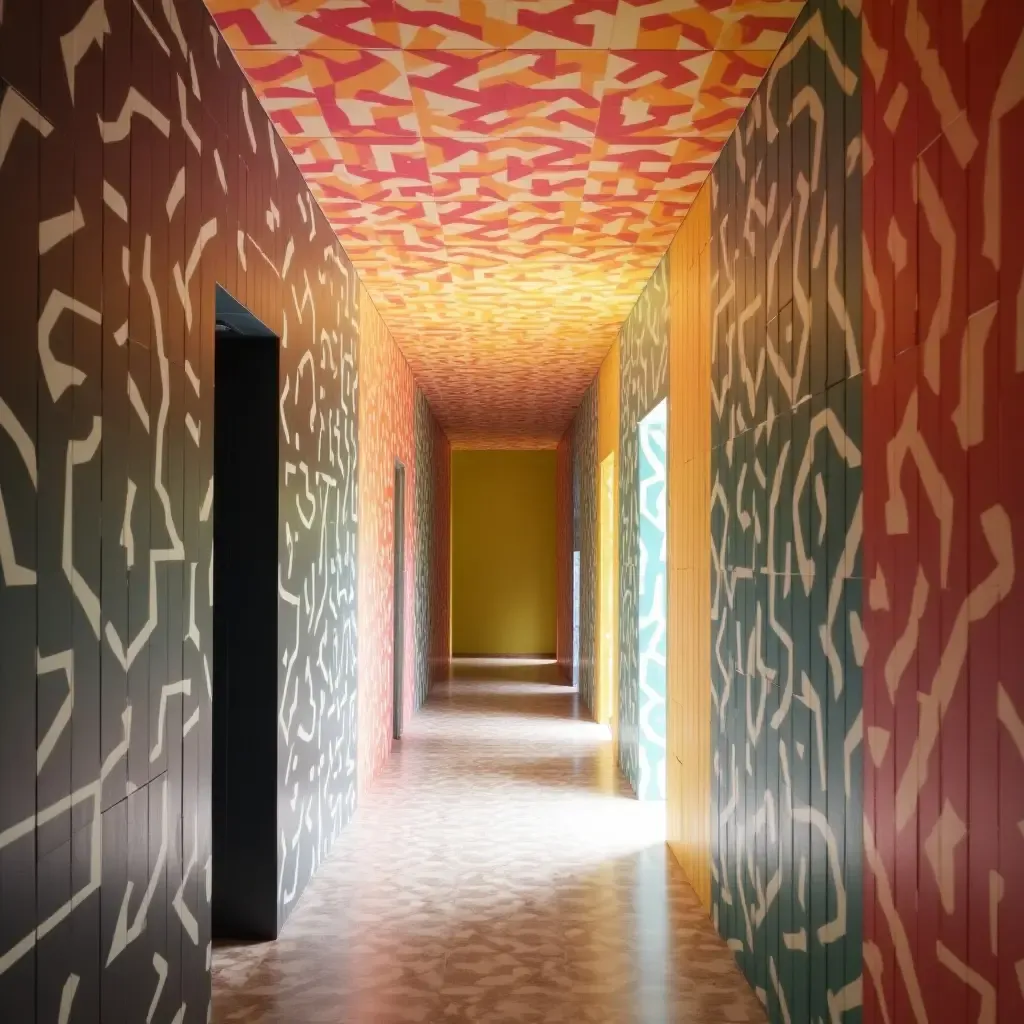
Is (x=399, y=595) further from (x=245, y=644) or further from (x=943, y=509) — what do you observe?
(x=943, y=509)

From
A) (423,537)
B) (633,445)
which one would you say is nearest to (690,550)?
(633,445)

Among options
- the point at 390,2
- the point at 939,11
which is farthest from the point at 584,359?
the point at 939,11

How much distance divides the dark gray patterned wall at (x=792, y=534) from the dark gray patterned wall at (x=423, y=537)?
6.30 metres

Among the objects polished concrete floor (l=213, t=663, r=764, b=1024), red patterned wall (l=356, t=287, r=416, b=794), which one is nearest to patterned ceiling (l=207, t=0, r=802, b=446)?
red patterned wall (l=356, t=287, r=416, b=794)

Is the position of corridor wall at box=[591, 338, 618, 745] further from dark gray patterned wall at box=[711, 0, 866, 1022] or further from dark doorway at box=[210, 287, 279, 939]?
dark doorway at box=[210, 287, 279, 939]

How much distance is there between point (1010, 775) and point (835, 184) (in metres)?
1.55

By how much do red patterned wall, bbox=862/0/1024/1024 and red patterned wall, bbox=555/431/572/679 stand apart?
1039 centimetres

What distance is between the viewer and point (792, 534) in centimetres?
289

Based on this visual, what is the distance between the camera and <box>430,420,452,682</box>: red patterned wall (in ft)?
39.8

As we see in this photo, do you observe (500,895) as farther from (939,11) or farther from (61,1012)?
(939,11)

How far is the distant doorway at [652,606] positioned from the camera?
602 cm

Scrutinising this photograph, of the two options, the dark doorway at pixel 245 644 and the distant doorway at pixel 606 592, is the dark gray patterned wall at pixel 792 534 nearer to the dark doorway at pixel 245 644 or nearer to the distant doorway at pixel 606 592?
the dark doorway at pixel 245 644

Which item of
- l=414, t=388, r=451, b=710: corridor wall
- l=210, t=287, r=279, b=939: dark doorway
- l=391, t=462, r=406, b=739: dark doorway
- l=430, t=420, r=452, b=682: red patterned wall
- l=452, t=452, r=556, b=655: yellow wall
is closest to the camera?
l=210, t=287, r=279, b=939: dark doorway

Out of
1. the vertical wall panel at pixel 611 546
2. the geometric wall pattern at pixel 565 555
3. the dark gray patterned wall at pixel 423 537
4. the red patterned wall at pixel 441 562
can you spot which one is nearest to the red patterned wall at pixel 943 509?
the vertical wall panel at pixel 611 546
